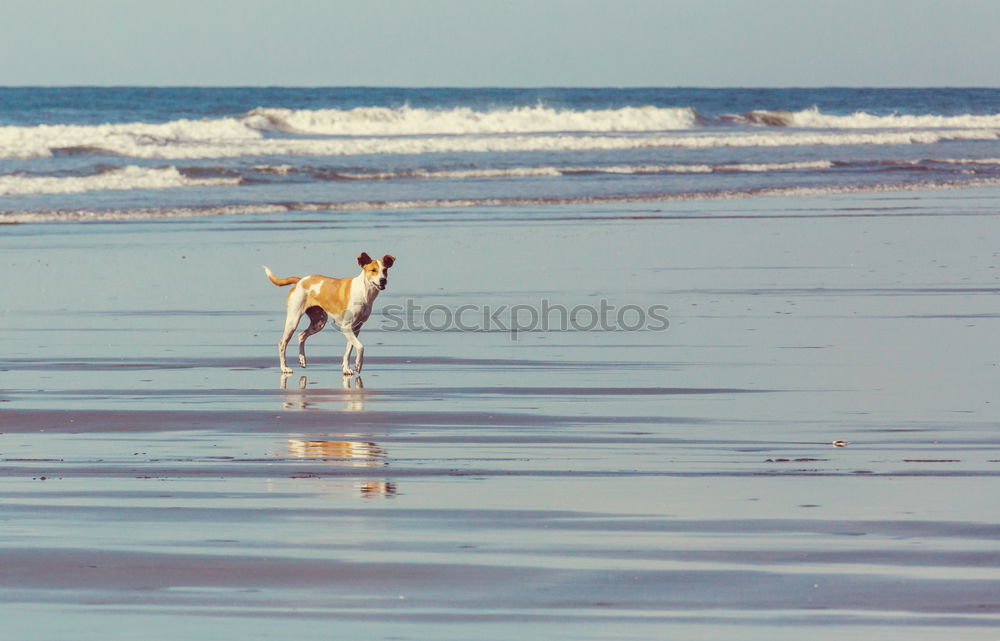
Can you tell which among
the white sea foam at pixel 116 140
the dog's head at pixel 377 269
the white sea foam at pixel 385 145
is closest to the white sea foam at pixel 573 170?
the white sea foam at pixel 385 145

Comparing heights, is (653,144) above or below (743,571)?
above

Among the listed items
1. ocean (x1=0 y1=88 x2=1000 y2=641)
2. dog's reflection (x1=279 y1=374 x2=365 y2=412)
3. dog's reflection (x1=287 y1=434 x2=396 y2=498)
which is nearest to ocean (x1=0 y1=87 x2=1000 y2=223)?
ocean (x1=0 y1=88 x2=1000 y2=641)

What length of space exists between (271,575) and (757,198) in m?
17.2

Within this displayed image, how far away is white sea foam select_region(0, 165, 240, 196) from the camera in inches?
890

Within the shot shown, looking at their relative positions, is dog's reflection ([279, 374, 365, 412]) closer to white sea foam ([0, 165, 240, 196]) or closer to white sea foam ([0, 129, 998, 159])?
white sea foam ([0, 165, 240, 196])

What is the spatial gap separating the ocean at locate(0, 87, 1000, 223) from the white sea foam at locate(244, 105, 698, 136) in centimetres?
7

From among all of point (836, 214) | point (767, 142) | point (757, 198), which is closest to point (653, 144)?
point (767, 142)

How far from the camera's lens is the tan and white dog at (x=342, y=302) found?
8.53m

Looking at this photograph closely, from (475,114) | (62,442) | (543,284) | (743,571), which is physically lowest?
(743,571)

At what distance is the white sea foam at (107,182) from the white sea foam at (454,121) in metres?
16.6

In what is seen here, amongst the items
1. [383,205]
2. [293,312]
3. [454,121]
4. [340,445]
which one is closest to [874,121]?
[454,121]

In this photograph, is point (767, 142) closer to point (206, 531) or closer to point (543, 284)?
point (543, 284)

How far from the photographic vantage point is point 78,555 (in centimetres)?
475

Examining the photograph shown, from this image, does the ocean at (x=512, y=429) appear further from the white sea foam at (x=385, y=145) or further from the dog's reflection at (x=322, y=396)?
the white sea foam at (x=385, y=145)
